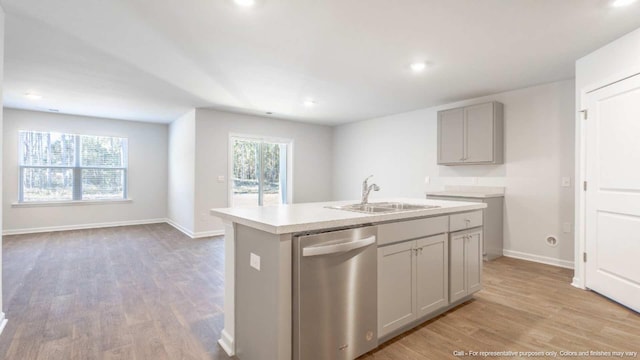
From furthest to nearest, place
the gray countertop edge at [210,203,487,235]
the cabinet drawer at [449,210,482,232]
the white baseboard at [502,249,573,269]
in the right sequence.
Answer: the white baseboard at [502,249,573,269] → the cabinet drawer at [449,210,482,232] → the gray countertop edge at [210,203,487,235]

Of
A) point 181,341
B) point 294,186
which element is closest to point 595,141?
point 181,341

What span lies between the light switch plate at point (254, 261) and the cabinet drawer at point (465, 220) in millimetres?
1651

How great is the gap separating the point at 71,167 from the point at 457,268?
7.41 metres

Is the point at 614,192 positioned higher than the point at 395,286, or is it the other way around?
the point at 614,192

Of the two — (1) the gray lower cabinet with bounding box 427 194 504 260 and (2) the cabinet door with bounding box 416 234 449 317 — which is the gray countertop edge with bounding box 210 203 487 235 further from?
(1) the gray lower cabinet with bounding box 427 194 504 260

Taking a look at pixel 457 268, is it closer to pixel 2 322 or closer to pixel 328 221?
pixel 328 221

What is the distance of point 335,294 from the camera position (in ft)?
5.74

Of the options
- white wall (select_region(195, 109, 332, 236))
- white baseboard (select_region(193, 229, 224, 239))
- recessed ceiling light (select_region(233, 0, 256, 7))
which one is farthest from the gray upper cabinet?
white baseboard (select_region(193, 229, 224, 239))

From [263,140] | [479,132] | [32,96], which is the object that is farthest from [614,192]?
[32,96]

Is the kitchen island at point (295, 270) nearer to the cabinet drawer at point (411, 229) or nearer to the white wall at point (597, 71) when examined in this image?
the cabinet drawer at point (411, 229)

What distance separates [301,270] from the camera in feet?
5.29

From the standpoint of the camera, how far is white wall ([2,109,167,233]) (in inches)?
231

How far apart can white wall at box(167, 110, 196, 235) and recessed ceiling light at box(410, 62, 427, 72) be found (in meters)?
4.02

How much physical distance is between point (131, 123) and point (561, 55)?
25.3 feet
